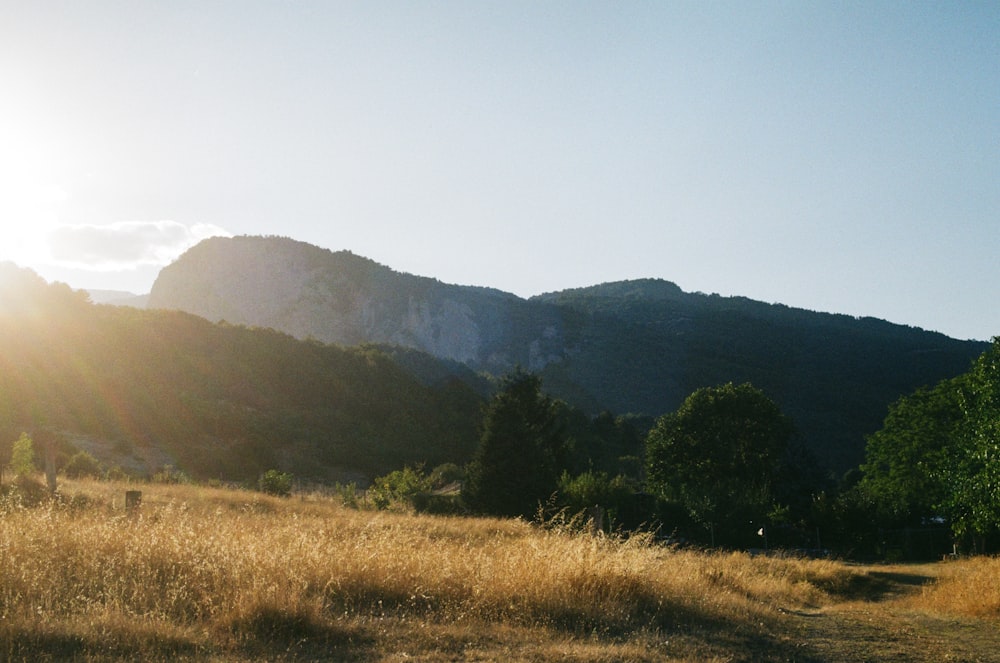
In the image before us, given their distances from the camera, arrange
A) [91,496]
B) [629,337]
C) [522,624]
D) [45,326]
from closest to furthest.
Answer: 1. [522,624]
2. [91,496]
3. [45,326]
4. [629,337]

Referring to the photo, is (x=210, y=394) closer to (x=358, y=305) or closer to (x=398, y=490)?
(x=398, y=490)

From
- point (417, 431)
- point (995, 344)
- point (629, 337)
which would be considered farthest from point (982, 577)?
point (629, 337)

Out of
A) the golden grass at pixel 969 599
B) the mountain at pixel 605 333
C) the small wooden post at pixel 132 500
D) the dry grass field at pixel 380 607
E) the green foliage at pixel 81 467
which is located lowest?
the green foliage at pixel 81 467

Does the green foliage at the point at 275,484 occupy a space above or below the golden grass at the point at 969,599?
below

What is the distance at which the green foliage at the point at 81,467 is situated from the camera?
2962 cm

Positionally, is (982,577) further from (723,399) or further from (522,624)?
(723,399)

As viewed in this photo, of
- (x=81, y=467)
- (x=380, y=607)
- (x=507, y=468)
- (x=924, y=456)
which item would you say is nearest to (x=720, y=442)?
(x=924, y=456)

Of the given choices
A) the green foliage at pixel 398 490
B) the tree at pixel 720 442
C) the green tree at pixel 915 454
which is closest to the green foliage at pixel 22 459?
the green foliage at pixel 398 490

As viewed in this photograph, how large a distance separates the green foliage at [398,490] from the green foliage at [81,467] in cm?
1080

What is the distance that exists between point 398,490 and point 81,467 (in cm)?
1284

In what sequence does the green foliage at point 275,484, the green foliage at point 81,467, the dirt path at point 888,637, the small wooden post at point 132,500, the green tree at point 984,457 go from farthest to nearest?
the green foliage at point 275,484 → the green foliage at point 81,467 → the green tree at point 984,457 → the small wooden post at point 132,500 → the dirt path at point 888,637

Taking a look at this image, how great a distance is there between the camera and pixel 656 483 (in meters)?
46.1

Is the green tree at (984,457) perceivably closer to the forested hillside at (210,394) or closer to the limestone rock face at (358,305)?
the forested hillside at (210,394)

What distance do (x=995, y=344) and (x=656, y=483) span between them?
2332 cm
